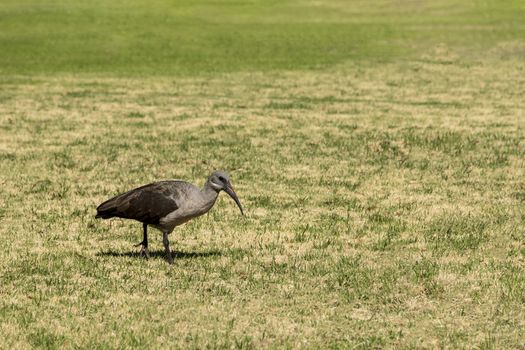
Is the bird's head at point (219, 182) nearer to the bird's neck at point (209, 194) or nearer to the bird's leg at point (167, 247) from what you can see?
the bird's neck at point (209, 194)

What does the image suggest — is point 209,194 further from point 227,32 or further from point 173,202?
point 227,32

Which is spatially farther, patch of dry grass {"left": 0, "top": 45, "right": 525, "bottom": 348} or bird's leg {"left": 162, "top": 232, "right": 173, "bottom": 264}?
bird's leg {"left": 162, "top": 232, "right": 173, "bottom": 264}

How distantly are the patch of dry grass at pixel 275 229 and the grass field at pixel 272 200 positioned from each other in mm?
43

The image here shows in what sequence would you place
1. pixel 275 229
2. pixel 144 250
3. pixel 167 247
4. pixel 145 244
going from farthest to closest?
pixel 275 229, pixel 144 250, pixel 145 244, pixel 167 247

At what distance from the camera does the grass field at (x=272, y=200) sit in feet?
33.3

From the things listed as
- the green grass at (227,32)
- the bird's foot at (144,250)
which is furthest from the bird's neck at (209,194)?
the green grass at (227,32)

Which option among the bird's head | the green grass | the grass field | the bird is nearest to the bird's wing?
the bird

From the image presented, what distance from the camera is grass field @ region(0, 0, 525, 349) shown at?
1016 centimetres

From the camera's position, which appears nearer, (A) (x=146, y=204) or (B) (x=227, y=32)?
(A) (x=146, y=204)

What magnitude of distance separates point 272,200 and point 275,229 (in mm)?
2237

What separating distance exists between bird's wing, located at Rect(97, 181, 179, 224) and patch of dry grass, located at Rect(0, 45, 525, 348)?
683 mm

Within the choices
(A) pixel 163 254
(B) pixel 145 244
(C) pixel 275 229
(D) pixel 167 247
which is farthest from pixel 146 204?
(C) pixel 275 229

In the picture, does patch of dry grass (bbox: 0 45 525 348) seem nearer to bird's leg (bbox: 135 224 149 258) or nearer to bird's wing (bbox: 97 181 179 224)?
bird's leg (bbox: 135 224 149 258)

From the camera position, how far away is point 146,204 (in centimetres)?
1180
